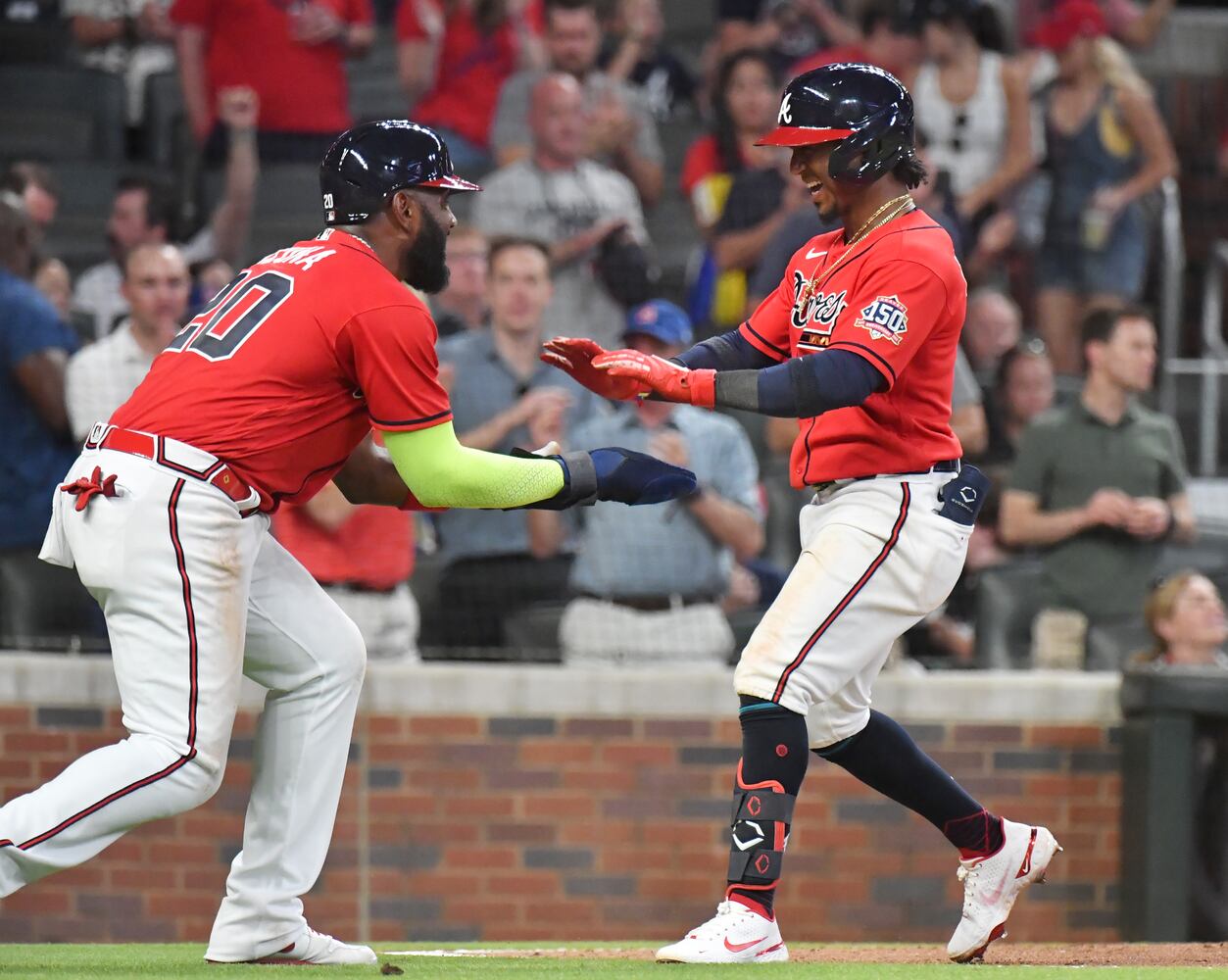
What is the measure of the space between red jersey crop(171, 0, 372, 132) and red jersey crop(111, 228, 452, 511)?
519 cm

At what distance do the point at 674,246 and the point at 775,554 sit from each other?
2.75 metres

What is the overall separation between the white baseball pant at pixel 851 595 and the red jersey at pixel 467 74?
539 cm

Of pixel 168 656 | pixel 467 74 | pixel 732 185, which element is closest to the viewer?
pixel 168 656

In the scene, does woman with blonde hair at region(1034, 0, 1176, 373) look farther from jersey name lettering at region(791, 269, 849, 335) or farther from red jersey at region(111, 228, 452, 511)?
red jersey at region(111, 228, 452, 511)

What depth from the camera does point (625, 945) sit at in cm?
519

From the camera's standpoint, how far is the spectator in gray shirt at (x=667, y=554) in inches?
249

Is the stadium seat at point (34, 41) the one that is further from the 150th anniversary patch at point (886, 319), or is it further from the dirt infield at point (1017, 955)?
the 150th anniversary patch at point (886, 319)

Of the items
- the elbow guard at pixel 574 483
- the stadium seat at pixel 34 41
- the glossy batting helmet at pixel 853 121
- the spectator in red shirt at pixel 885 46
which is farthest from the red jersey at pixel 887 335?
the stadium seat at pixel 34 41

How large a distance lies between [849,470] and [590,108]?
206 inches

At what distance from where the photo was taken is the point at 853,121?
13.5ft

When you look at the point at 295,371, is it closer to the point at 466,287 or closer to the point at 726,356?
the point at 726,356

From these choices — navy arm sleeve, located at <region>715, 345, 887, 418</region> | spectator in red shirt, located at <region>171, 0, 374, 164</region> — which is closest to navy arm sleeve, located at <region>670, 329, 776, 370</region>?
navy arm sleeve, located at <region>715, 345, 887, 418</region>

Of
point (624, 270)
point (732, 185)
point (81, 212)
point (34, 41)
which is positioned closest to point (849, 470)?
point (624, 270)

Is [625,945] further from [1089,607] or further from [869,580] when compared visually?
[1089,607]
